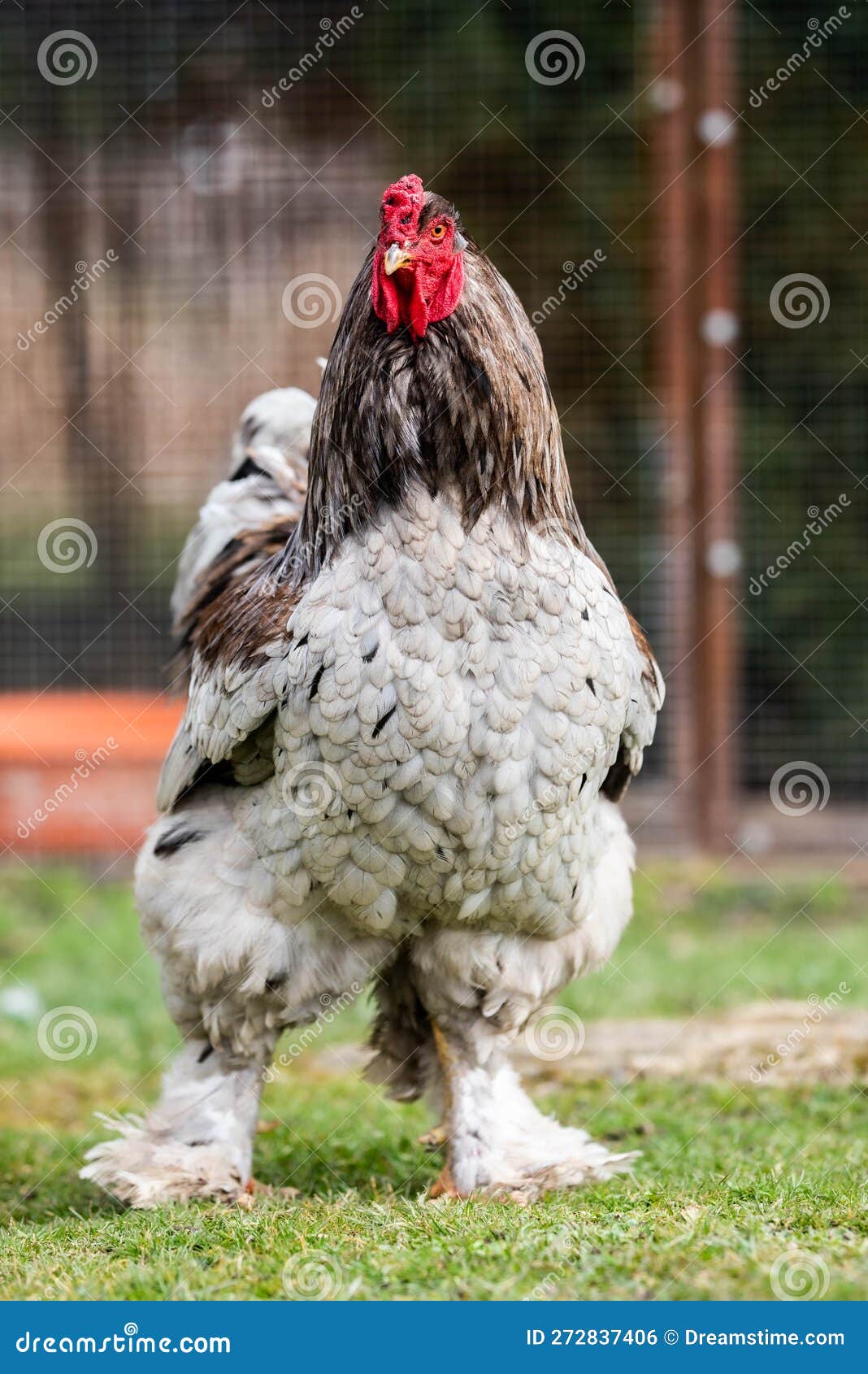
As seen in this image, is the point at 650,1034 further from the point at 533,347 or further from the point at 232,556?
the point at 533,347

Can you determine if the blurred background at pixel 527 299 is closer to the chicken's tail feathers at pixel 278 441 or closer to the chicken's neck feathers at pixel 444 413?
the chicken's tail feathers at pixel 278 441

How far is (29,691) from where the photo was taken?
970 cm

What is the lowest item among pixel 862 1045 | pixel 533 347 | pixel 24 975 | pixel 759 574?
pixel 24 975

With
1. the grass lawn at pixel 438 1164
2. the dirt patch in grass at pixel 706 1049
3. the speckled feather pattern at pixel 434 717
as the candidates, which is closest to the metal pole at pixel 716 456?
the grass lawn at pixel 438 1164

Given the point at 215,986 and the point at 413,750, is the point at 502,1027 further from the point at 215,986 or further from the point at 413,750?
the point at 413,750

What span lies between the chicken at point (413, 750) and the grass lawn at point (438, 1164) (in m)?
0.43

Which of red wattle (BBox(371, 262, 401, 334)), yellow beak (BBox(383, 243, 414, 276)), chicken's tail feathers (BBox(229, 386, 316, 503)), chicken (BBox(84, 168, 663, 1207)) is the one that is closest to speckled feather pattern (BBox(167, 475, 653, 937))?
chicken (BBox(84, 168, 663, 1207))

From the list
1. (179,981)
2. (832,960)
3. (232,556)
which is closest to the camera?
(179,981)

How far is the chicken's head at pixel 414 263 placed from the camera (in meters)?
3.58

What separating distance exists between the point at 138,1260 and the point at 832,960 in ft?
16.4

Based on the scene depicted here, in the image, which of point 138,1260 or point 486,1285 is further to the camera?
point 138,1260

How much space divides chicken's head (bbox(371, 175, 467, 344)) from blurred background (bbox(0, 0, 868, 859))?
5513 mm

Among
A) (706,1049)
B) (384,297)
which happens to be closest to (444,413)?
(384,297)

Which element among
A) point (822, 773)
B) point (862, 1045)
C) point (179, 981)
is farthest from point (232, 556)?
point (822, 773)
